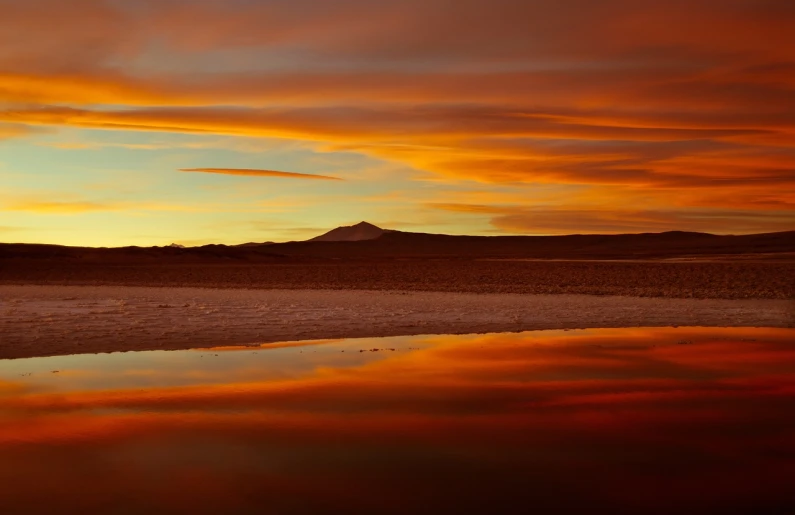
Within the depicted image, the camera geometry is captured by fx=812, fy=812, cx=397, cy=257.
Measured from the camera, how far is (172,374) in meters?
10.5

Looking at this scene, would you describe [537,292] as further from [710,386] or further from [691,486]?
[691,486]

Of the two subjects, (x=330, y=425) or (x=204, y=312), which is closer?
(x=330, y=425)

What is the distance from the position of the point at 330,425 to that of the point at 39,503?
284 centimetres

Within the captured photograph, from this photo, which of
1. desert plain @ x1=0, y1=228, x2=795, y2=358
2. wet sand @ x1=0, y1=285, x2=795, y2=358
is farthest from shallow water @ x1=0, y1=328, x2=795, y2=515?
desert plain @ x1=0, y1=228, x2=795, y2=358

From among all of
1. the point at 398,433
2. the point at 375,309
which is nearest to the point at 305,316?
the point at 375,309

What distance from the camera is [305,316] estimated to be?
1873 cm

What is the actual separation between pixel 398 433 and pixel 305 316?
1150cm

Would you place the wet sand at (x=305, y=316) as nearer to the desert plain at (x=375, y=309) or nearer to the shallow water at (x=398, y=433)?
the desert plain at (x=375, y=309)

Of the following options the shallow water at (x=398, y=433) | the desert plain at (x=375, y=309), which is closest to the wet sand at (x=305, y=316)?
the desert plain at (x=375, y=309)

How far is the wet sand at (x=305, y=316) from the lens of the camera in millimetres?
14391

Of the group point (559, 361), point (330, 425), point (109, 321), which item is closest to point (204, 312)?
point (109, 321)

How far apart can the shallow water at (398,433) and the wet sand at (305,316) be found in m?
2.55

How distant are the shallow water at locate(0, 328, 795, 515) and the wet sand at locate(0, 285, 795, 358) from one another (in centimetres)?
255

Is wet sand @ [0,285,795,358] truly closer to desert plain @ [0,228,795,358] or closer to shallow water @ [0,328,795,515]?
desert plain @ [0,228,795,358]
